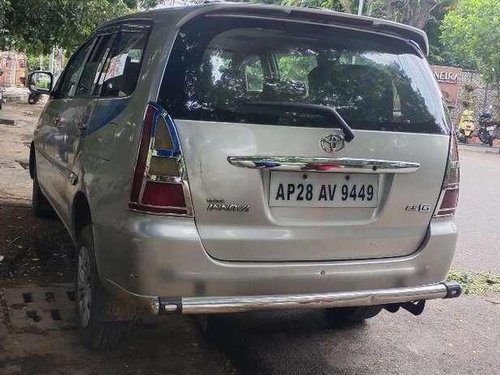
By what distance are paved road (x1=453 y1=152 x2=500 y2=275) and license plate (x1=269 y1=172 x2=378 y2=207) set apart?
308cm

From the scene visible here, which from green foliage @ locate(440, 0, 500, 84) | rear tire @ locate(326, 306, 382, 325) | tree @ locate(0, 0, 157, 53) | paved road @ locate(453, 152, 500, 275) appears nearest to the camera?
rear tire @ locate(326, 306, 382, 325)

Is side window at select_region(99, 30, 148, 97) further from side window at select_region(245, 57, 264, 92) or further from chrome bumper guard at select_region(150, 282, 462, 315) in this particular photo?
chrome bumper guard at select_region(150, 282, 462, 315)

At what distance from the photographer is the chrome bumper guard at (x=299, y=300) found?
2.53 meters

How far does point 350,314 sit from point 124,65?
2086mm

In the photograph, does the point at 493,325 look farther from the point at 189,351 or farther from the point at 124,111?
the point at 124,111

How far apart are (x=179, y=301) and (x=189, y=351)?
95 cm

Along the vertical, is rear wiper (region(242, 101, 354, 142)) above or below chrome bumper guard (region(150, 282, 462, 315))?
above

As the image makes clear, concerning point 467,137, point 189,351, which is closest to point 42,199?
point 189,351

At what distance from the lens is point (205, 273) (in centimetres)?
258

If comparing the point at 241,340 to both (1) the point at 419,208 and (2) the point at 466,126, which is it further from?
(2) the point at 466,126

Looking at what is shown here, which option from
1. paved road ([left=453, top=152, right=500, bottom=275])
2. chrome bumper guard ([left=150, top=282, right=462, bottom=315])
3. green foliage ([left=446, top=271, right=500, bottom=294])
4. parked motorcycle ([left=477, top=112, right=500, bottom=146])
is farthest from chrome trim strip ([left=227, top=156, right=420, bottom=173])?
parked motorcycle ([left=477, top=112, right=500, bottom=146])

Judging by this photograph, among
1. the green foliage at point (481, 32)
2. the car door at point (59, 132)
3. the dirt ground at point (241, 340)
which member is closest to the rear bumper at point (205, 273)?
the dirt ground at point (241, 340)

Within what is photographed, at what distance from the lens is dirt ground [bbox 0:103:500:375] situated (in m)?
3.20

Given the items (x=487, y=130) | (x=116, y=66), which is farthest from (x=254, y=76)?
(x=487, y=130)
